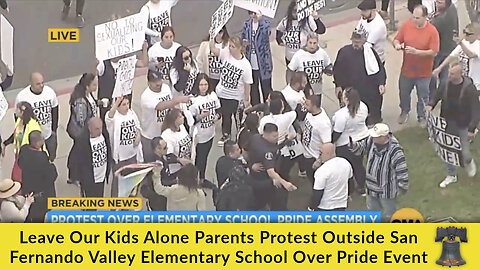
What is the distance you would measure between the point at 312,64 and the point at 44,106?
7.47 feet

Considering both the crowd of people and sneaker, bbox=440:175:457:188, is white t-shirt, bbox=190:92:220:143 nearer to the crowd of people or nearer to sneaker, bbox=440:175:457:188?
the crowd of people

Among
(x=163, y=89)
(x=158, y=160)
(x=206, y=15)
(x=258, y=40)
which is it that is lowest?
(x=158, y=160)

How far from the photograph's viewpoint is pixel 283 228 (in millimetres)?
7383

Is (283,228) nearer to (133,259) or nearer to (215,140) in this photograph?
(133,259)

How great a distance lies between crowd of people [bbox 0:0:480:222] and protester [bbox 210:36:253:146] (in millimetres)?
11

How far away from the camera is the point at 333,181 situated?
813cm

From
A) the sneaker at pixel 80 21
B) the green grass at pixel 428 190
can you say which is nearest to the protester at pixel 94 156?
the green grass at pixel 428 190

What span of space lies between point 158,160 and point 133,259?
1371 mm

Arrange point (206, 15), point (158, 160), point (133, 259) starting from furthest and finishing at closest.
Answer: point (206, 15) → point (158, 160) → point (133, 259)

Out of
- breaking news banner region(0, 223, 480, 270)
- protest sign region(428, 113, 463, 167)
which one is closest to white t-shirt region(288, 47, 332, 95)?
protest sign region(428, 113, 463, 167)

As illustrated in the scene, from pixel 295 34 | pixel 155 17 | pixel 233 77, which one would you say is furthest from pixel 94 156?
pixel 295 34

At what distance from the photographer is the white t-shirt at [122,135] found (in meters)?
8.70

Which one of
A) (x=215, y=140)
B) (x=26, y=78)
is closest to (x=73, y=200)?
(x=215, y=140)

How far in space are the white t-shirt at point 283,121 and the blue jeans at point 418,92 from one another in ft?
4.82
